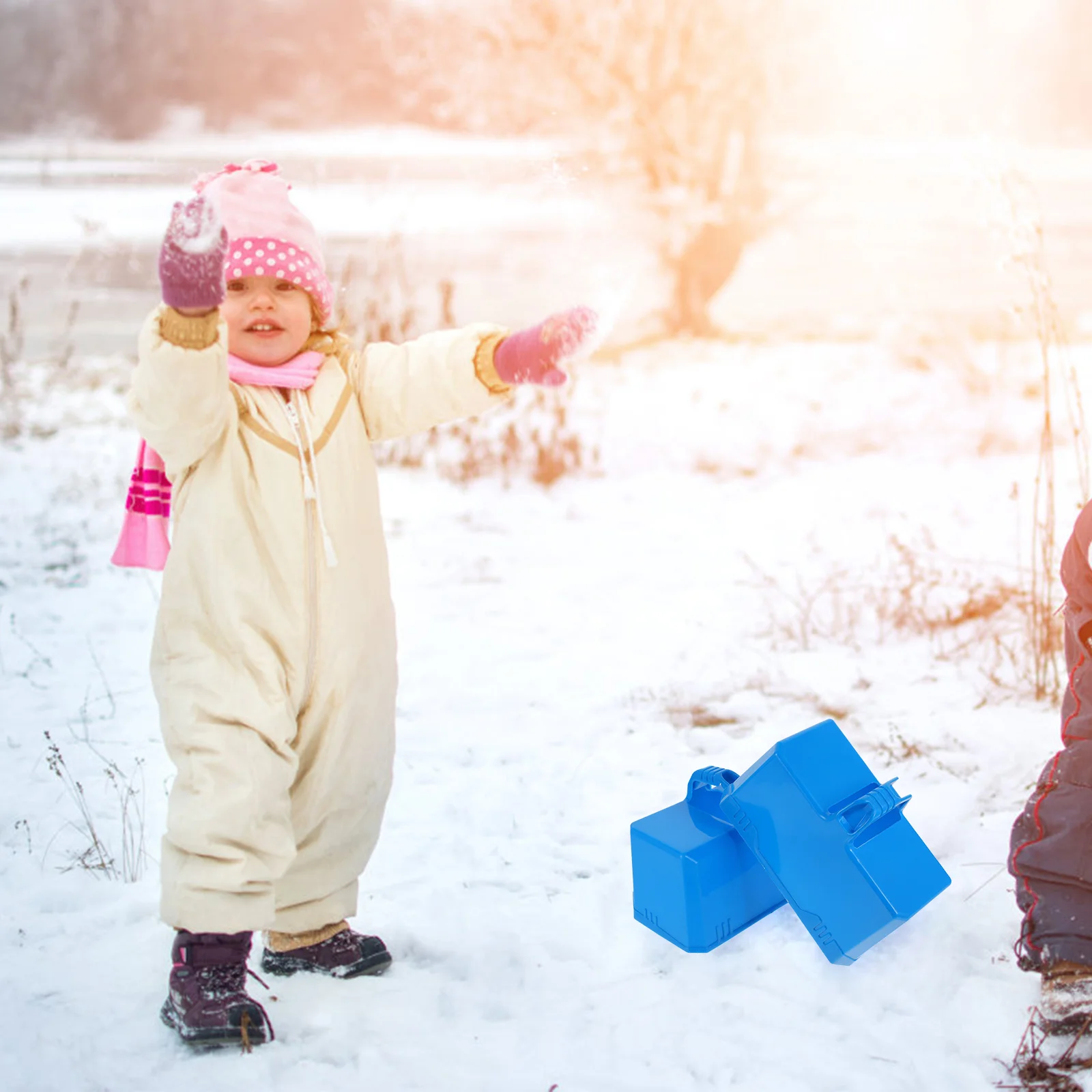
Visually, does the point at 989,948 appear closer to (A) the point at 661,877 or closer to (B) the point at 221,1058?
(A) the point at 661,877

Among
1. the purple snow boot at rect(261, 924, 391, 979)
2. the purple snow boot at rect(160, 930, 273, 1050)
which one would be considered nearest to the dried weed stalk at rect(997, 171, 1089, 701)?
the purple snow boot at rect(261, 924, 391, 979)

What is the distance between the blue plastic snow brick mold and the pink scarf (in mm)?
1047

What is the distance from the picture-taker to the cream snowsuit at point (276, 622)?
5.74 ft

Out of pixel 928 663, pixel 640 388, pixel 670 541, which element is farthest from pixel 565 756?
pixel 640 388

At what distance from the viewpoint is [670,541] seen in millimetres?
4855

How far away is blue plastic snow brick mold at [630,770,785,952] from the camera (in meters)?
2.08

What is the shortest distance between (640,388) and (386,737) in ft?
17.7

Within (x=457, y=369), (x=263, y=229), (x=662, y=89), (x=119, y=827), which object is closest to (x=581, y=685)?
(x=119, y=827)

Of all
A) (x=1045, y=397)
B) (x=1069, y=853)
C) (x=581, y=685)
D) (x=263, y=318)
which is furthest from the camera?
(x=581, y=685)

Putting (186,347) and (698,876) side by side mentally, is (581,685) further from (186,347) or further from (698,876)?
(186,347)

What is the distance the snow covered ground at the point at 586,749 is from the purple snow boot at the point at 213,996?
38 millimetres

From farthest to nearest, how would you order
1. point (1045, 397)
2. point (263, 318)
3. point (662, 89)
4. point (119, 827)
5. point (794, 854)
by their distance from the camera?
point (662, 89) < point (1045, 397) < point (119, 827) < point (794, 854) < point (263, 318)

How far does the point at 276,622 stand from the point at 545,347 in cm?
64

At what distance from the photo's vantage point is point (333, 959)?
6.71 ft
